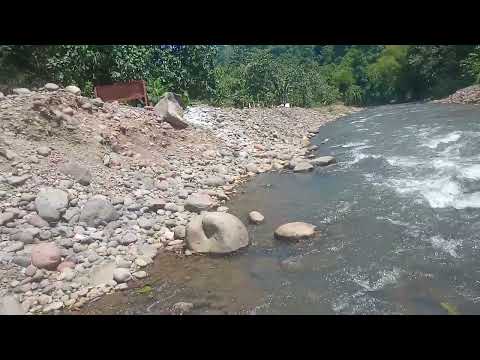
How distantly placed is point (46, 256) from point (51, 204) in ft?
4.07

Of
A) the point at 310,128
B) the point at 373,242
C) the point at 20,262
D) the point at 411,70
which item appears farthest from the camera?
the point at 411,70

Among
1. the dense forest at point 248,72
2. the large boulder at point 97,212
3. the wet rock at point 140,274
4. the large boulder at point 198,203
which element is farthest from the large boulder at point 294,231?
the dense forest at point 248,72

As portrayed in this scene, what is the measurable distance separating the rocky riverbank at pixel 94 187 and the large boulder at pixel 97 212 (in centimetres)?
2

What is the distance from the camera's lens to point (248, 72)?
845 inches

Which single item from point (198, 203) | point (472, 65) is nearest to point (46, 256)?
Result: point (198, 203)

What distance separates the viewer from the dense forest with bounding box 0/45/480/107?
1236cm

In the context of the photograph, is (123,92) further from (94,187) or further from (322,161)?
(322,161)

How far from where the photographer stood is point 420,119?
658 inches

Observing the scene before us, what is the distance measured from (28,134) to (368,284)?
7037 millimetres

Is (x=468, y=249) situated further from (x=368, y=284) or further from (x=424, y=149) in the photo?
(x=424, y=149)

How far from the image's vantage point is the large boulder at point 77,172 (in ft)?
25.5

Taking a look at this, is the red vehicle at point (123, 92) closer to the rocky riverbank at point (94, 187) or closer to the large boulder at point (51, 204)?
the rocky riverbank at point (94, 187)

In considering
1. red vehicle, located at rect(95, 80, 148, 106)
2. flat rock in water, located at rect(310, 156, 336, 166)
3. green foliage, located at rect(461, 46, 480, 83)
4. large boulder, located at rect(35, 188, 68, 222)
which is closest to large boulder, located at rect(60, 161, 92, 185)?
large boulder, located at rect(35, 188, 68, 222)

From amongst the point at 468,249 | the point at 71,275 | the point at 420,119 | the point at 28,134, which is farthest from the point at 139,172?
the point at 420,119
